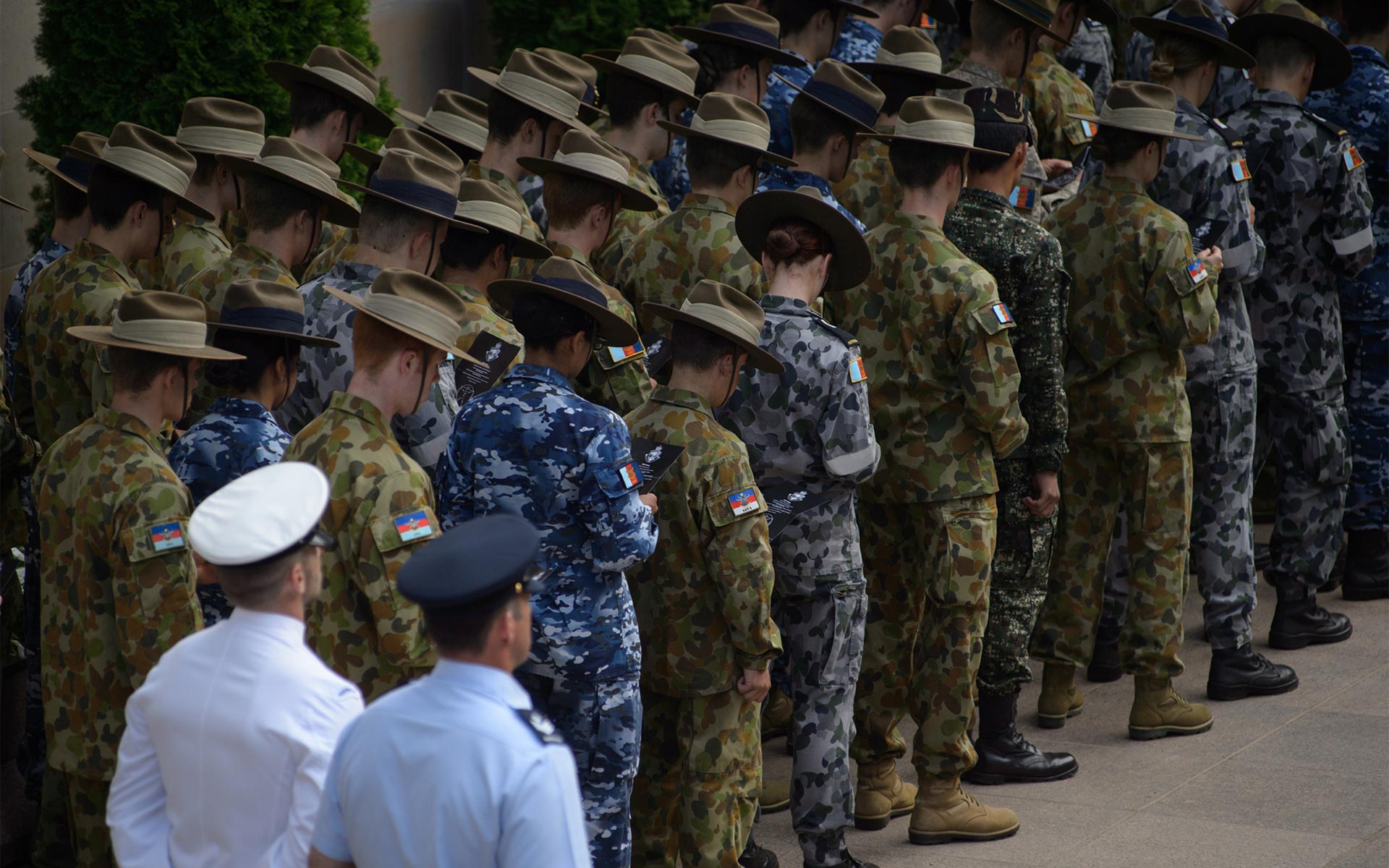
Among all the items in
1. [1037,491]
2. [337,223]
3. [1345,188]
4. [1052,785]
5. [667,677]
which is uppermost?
[1345,188]

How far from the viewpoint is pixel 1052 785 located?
22.2ft

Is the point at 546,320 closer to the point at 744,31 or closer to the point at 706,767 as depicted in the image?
the point at 706,767

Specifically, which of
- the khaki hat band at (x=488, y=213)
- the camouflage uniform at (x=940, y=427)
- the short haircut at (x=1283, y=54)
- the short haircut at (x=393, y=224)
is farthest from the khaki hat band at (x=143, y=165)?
Result: the short haircut at (x=1283, y=54)

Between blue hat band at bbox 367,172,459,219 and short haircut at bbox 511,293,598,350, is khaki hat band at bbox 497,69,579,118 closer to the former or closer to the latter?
blue hat band at bbox 367,172,459,219

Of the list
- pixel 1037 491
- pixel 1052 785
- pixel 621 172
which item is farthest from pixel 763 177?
pixel 1052 785

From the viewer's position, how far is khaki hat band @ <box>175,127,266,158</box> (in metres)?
6.77

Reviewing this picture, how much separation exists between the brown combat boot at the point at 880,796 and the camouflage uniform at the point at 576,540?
1750 millimetres

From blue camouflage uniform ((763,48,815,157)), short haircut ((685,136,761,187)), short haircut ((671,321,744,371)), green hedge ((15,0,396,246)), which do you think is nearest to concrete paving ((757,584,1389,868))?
short haircut ((671,321,744,371))

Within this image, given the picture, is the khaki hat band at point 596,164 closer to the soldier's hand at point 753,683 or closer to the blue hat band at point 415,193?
the blue hat band at point 415,193

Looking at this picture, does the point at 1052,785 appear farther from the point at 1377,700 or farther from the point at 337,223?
the point at 337,223

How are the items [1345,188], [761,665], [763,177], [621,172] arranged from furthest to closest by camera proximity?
1. [1345,188]
2. [763,177]
3. [621,172]
4. [761,665]

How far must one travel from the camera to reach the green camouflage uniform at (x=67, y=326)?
5980mm

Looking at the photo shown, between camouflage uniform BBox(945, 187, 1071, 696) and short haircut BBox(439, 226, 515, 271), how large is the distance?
1947 millimetres

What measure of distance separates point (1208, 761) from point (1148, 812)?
687 millimetres
